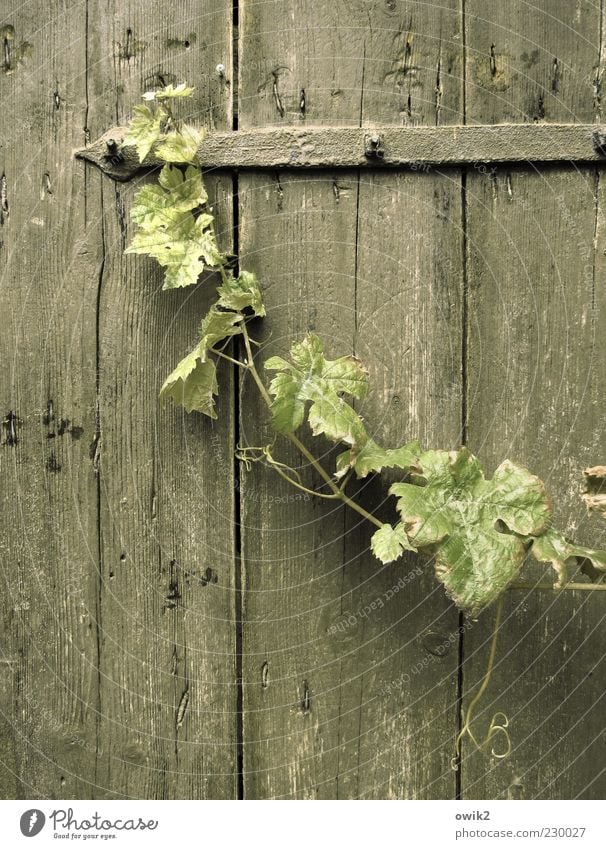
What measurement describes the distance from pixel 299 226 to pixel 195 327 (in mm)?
291

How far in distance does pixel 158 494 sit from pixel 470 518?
0.64m

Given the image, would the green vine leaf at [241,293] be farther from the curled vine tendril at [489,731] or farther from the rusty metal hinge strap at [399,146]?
the curled vine tendril at [489,731]

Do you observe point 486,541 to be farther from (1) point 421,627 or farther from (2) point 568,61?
(2) point 568,61

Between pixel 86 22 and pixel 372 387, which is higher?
pixel 86 22

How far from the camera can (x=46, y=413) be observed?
1631 mm

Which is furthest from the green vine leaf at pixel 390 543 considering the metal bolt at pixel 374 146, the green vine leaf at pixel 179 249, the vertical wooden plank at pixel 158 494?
the metal bolt at pixel 374 146

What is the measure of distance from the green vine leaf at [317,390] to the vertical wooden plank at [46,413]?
44 centimetres

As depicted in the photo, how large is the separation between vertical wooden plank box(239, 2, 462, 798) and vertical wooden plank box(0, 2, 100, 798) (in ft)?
1.10

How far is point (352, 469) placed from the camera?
1605 mm

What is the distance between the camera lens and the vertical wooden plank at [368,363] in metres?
1.57

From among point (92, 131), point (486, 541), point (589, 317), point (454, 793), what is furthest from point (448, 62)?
point (454, 793)

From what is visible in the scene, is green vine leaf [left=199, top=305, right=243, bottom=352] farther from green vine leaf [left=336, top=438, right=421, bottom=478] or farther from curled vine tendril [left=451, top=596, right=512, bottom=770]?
curled vine tendril [left=451, top=596, right=512, bottom=770]

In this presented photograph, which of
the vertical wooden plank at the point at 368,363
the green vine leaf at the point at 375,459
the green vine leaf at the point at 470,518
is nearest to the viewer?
the green vine leaf at the point at 470,518

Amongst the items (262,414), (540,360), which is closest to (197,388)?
(262,414)
